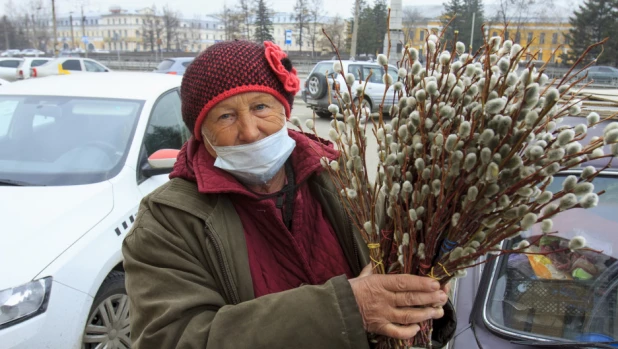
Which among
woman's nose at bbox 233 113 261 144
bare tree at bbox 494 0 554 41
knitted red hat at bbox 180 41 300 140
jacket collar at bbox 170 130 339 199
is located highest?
bare tree at bbox 494 0 554 41

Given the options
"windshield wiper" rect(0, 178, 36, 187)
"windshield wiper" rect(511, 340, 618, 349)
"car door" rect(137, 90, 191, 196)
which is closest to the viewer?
"windshield wiper" rect(511, 340, 618, 349)

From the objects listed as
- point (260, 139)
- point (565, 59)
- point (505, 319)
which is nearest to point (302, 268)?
point (260, 139)

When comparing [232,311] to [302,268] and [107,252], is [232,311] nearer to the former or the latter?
[302,268]

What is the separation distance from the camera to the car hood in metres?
2.26

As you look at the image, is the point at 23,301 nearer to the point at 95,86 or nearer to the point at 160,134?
the point at 160,134

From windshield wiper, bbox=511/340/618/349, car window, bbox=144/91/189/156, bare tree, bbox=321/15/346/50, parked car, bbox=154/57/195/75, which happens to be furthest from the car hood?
bare tree, bbox=321/15/346/50

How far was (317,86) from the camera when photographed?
40.1 feet

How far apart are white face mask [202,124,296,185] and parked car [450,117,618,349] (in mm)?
929

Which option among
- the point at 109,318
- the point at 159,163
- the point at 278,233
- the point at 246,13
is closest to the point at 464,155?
the point at 278,233

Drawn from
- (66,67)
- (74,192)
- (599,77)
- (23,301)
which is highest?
(599,77)

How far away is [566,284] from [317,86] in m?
10.7

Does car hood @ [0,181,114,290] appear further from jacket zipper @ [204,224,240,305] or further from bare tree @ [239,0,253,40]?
bare tree @ [239,0,253,40]

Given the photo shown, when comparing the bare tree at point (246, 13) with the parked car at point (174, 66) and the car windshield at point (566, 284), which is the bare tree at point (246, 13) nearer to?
the parked car at point (174, 66)

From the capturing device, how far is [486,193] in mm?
1056
